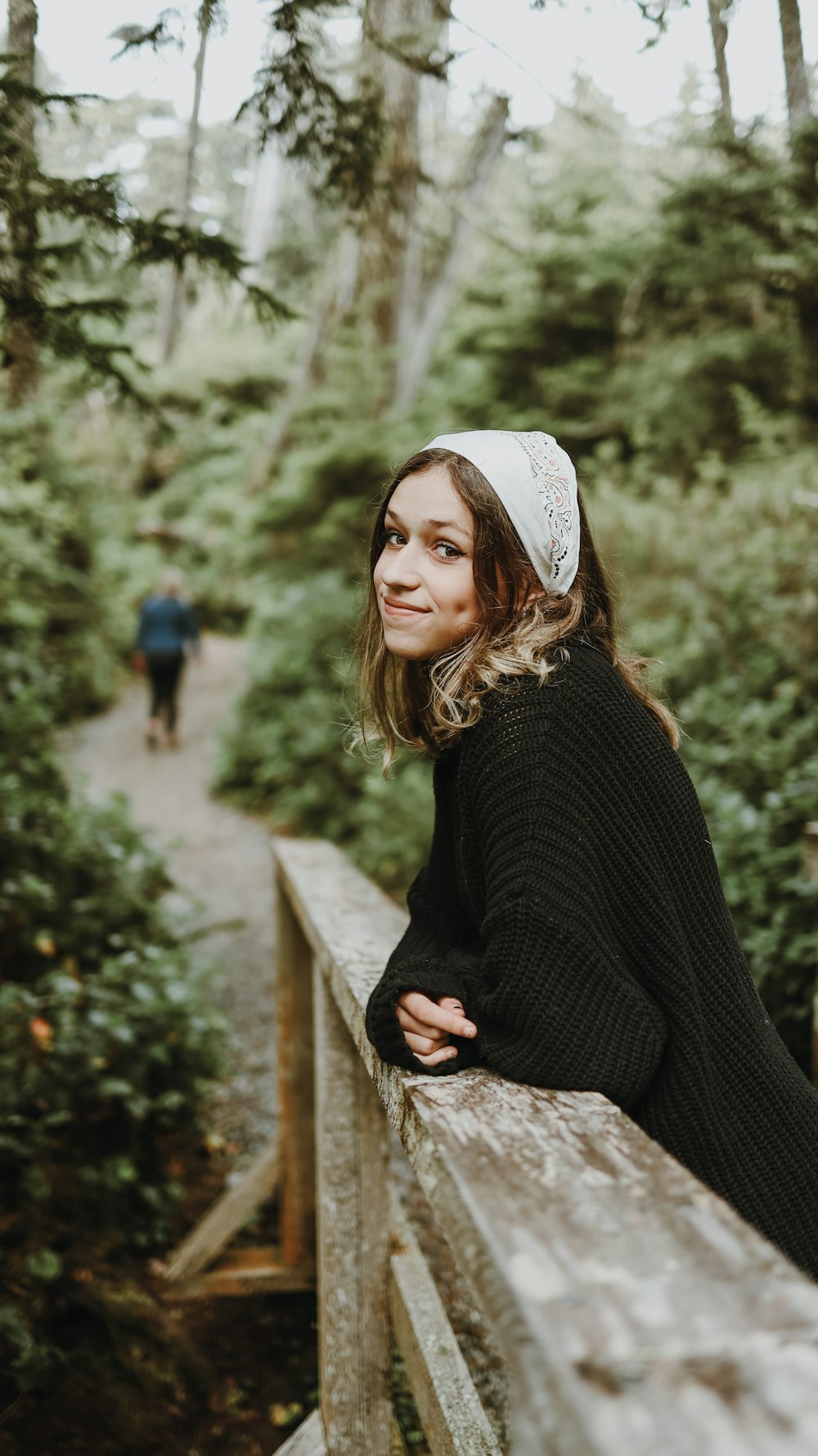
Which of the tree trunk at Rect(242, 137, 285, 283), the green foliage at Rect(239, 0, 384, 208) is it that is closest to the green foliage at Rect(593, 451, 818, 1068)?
the green foliage at Rect(239, 0, 384, 208)

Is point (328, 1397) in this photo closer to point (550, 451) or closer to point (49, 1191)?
point (49, 1191)

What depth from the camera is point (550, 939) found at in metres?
1.31

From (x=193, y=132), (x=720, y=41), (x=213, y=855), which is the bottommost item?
(x=213, y=855)

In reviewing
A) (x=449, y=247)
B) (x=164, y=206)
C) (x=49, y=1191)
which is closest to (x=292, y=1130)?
(x=49, y=1191)

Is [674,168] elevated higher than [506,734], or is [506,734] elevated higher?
[674,168]

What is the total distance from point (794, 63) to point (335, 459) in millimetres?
9383

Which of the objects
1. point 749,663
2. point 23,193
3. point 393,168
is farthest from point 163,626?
point 23,193

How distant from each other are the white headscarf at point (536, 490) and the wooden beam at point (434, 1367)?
5.46 ft

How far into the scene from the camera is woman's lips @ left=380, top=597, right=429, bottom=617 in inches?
65.7

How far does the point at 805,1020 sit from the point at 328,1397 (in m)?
2.16

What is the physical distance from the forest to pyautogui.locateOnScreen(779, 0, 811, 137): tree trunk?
0.01 metres

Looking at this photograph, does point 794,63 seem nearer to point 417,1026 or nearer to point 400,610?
point 400,610

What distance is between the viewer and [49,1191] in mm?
3238

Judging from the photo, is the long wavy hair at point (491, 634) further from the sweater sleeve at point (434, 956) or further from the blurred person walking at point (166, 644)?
the blurred person walking at point (166, 644)
